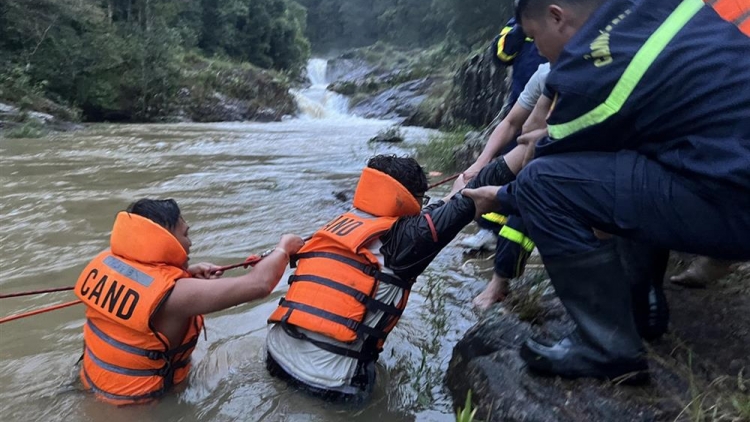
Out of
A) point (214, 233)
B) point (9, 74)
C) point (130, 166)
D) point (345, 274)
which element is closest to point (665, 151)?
point (345, 274)

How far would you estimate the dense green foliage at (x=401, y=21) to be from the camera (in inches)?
1277

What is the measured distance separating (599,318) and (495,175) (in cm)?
115

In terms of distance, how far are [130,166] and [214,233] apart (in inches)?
179

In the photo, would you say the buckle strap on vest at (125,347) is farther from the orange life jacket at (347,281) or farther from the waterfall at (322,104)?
the waterfall at (322,104)

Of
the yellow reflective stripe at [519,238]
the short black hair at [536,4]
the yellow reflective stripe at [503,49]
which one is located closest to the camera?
the short black hair at [536,4]

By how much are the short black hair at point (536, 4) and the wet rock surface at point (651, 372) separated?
4.23 ft

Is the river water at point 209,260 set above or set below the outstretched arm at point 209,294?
below

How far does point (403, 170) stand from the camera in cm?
286

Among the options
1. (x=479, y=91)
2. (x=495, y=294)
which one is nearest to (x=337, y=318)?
(x=495, y=294)

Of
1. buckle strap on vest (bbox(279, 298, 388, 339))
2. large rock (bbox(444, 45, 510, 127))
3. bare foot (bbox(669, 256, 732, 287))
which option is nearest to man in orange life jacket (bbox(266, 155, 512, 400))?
buckle strap on vest (bbox(279, 298, 388, 339))

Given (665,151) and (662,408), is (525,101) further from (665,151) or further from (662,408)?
(662,408)

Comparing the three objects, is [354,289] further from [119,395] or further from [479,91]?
[479,91]

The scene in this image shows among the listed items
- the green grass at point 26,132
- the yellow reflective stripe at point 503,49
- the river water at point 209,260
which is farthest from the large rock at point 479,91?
the green grass at point 26,132

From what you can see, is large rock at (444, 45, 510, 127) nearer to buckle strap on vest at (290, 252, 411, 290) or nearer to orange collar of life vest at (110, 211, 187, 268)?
buckle strap on vest at (290, 252, 411, 290)
